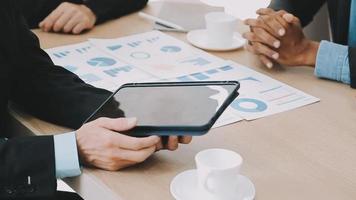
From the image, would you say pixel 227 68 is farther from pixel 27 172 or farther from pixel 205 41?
pixel 27 172

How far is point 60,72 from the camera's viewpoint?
1.28m

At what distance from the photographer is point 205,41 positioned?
1562mm

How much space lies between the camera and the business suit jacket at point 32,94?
993 mm

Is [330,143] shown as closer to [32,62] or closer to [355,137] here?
[355,137]

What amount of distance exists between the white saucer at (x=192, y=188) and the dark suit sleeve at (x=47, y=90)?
0.28 meters

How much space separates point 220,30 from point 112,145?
0.65m

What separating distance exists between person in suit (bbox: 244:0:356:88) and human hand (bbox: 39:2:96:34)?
1.46 feet

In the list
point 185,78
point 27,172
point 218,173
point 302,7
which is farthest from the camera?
point 302,7

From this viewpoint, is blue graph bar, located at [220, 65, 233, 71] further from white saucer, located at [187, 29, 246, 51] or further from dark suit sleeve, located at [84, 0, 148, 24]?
dark suit sleeve, located at [84, 0, 148, 24]

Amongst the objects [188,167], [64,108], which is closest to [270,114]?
[188,167]

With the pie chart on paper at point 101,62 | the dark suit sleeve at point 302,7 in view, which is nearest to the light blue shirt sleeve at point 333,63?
the dark suit sleeve at point 302,7

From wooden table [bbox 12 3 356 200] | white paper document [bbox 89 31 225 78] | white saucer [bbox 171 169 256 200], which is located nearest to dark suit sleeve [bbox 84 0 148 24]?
white paper document [bbox 89 31 225 78]

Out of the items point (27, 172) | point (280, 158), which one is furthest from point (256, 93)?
point (27, 172)

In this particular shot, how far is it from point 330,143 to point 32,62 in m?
0.63
